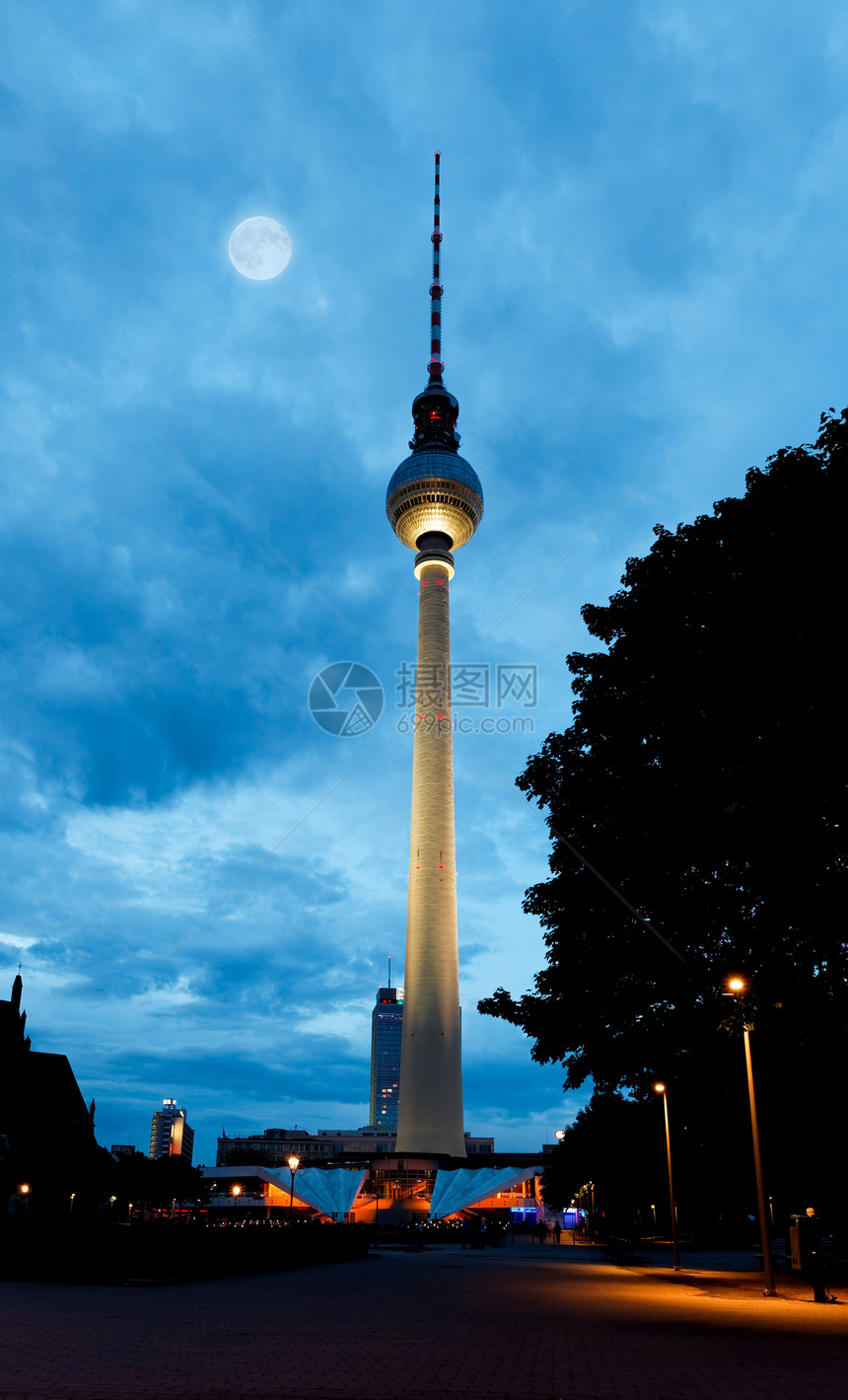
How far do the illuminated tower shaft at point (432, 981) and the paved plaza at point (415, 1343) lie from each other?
6576cm

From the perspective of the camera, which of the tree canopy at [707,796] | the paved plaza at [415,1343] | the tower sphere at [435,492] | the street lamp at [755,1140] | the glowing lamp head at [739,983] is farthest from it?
the tower sphere at [435,492]

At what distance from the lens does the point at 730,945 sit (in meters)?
21.3

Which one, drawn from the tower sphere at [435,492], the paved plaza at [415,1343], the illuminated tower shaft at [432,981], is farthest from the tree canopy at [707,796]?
the tower sphere at [435,492]

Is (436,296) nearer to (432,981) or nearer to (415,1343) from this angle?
(432,981)

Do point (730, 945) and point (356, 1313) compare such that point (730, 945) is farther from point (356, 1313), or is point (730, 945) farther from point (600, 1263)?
point (600, 1263)

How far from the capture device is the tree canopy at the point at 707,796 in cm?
1692

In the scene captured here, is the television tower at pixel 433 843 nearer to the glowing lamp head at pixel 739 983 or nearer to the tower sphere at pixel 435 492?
the tower sphere at pixel 435 492

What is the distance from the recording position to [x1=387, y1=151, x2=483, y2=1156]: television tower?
91375 mm

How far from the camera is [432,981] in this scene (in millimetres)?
91812

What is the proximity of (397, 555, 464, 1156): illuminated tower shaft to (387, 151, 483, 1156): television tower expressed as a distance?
91mm

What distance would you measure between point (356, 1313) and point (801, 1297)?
35.7 ft

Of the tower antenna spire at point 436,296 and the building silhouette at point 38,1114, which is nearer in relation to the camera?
the building silhouette at point 38,1114

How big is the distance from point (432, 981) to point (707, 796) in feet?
253

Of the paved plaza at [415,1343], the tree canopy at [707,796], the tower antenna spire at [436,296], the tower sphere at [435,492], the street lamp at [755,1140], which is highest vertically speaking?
the tower antenna spire at [436,296]
